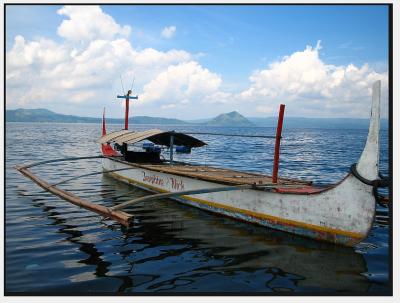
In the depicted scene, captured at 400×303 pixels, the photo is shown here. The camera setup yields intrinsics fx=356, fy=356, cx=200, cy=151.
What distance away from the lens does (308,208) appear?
1048cm

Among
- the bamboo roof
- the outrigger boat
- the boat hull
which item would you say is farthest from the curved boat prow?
the bamboo roof

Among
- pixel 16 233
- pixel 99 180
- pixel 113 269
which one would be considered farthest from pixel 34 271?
pixel 99 180

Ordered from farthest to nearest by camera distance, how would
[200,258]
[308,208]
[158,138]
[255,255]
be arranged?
[158,138] < [308,208] < [255,255] < [200,258]

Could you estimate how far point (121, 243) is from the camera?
10891 millimetres

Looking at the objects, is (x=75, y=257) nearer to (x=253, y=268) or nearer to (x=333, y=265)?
(x=253, y=268)

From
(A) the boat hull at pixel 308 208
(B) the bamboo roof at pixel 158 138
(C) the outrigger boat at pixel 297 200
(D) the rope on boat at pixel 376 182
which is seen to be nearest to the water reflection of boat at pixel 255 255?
(A) the boat hull at pixel 308 208

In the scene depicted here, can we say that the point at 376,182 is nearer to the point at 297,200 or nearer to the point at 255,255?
the point at 297,200

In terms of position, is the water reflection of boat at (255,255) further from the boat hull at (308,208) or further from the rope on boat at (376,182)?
the rope on boat at (376,182)

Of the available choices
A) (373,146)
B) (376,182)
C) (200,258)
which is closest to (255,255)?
(200,258)

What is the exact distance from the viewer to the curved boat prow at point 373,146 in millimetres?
8429

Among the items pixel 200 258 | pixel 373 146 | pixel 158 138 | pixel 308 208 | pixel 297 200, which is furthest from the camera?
pixel 158 138

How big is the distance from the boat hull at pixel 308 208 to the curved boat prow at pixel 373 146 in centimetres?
36

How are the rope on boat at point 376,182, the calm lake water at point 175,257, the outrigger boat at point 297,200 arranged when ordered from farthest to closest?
the outrigger boat at point 297,200
the rope on boat at point 376,182
the calm lake water at point 175,257

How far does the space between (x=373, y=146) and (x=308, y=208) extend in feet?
8.85
